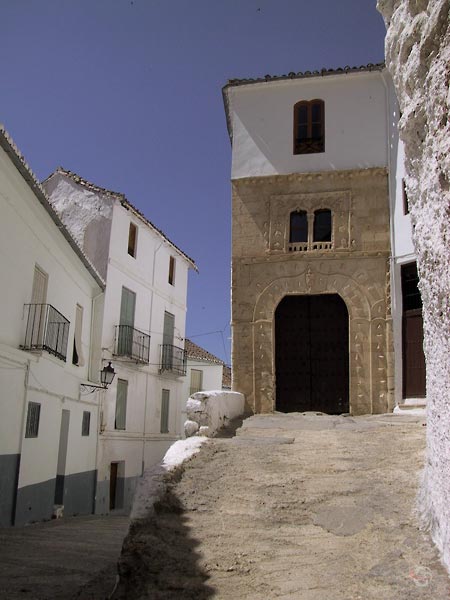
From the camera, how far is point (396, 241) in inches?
462

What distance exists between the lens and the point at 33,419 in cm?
1234

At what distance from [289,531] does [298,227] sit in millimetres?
8810

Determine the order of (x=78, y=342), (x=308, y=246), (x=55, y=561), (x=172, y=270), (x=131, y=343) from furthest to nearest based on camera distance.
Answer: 1. (x=172, y=270)
2. (x=131, y=343)
3. (x=78, y=342)
4. (x=308, y=246)
5. (x=55, y=561)

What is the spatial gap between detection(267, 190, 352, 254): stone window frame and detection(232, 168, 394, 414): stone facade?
0.8 inches

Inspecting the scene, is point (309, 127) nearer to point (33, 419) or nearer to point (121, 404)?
point (33, 419)

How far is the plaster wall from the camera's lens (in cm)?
1252

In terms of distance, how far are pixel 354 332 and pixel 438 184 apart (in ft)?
27.9

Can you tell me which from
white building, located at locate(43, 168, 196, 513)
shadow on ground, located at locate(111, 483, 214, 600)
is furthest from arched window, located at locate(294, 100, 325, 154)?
shadow on ground, located at locate(111, 483, 214, 600)

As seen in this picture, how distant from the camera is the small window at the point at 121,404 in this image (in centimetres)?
1855

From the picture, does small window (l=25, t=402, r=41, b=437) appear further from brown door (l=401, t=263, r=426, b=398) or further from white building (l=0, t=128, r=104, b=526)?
brown door (l=401, t=263, r=426, b=398)

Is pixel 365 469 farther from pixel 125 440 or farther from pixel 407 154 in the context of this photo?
pixel 125 440

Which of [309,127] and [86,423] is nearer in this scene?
[309,127]

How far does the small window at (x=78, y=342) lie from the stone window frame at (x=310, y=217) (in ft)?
21.1

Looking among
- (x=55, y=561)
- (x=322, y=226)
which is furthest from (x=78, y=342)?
(x=55, y=561)
